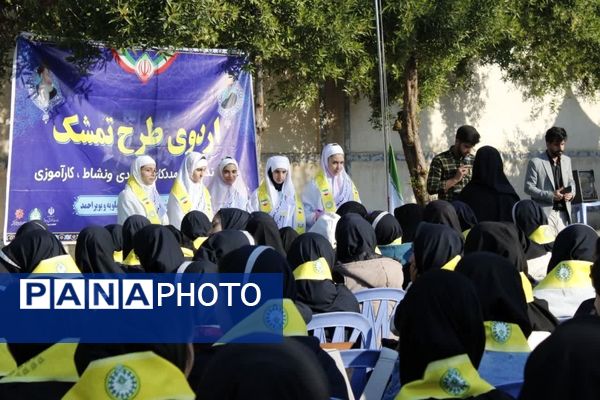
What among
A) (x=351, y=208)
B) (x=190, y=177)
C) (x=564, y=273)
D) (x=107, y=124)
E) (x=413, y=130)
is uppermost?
(x=413, y=130)

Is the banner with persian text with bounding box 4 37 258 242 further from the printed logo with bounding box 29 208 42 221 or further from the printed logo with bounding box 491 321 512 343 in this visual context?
the printed logo with bounding box 491 321 512 343

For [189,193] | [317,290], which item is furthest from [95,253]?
[189,193]

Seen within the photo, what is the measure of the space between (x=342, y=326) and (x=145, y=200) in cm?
424

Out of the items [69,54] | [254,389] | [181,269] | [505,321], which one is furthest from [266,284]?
[69,54]

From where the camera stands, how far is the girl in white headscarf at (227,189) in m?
9.25

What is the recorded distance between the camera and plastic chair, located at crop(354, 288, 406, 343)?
5168 millimetres

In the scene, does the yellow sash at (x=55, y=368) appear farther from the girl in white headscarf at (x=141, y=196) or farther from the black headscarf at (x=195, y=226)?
the girl in white headscarf at (x=141, y=196)

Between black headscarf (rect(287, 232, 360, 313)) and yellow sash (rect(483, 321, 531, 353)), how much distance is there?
161 centimetres

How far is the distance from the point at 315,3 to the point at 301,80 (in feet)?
4.68

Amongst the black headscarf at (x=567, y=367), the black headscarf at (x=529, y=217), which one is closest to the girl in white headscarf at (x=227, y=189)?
the black headscarf at (x=529, y=217)

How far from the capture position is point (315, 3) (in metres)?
9.85

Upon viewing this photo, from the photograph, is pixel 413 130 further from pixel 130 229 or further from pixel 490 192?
pixel 130 229

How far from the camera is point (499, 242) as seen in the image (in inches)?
188

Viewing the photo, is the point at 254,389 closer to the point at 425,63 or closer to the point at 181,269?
the point at 181,269
